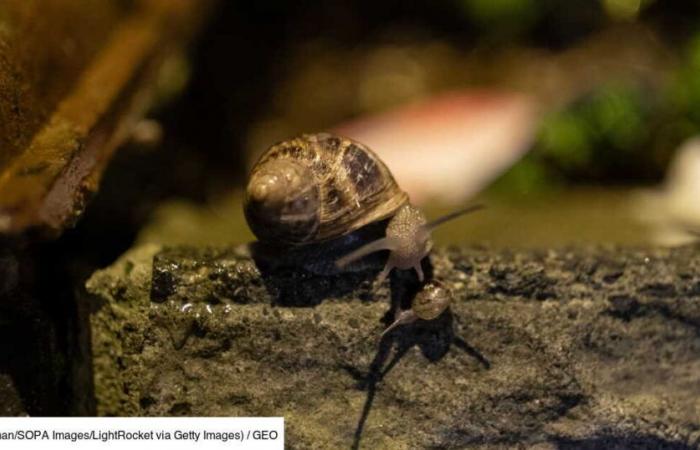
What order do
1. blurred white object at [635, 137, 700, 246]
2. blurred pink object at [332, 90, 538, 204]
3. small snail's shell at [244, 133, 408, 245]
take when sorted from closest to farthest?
small snail's shell at [244, 133, 408, 245]
blurred white object at [635, 137, 700, 246]
blurred pink object at [332, 90, 538, 204]

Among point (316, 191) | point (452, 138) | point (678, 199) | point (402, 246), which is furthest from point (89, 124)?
point (678, 199)

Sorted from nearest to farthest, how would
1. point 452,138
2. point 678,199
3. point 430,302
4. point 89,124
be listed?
1. point 430,302
2. point 89,124
3. point 678,199
4. point 452,138

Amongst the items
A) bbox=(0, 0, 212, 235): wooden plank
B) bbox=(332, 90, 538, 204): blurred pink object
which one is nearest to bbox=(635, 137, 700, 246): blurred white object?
bbox=(332, 90, 538, 204): blurred pink object

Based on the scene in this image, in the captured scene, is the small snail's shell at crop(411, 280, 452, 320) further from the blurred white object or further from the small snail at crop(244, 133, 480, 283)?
the blurred white object

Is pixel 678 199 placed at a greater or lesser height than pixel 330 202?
lesser

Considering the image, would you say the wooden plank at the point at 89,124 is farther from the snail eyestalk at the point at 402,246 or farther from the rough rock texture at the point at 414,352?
the snail eyestalk at the point at 402,246

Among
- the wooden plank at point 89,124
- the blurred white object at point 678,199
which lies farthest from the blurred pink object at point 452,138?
the wooden plank at point 89,124

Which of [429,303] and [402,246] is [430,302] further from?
[402,246]
